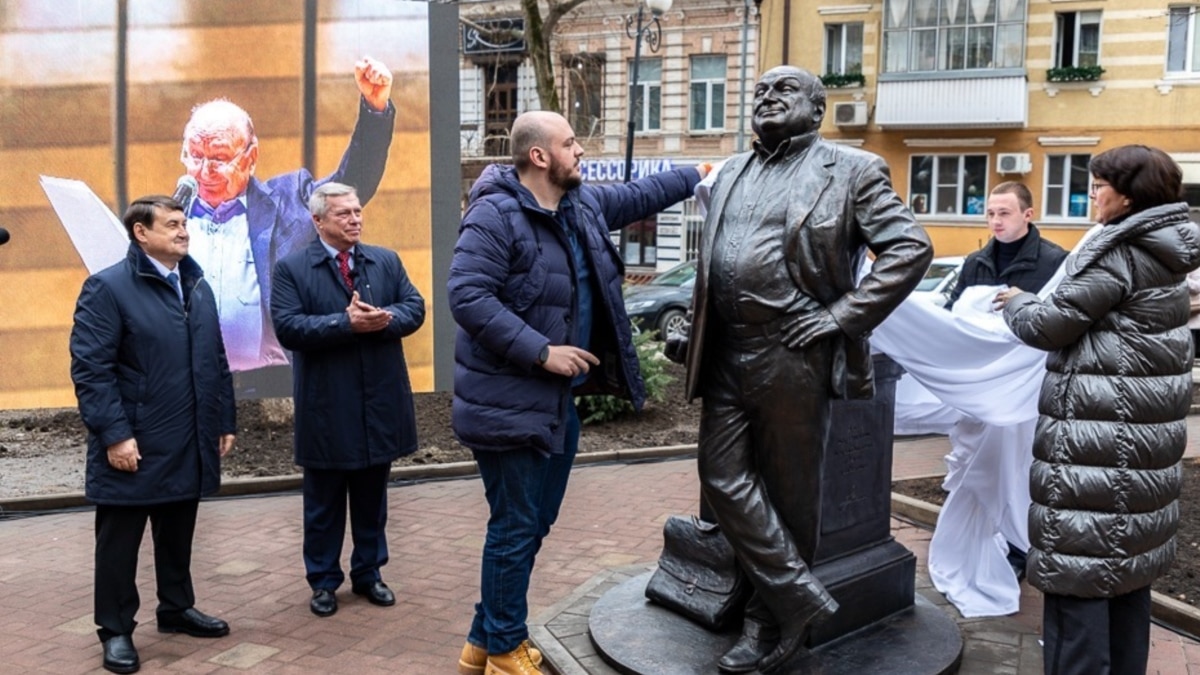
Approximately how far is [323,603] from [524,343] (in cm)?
200

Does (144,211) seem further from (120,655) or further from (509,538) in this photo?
(509,538)

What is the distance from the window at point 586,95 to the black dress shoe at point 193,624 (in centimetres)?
2617

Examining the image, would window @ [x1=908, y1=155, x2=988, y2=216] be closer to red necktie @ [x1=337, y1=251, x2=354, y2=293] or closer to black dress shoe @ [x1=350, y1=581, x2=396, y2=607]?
red necktie @ [x1=337, y1=251, x2=354, y2=293]

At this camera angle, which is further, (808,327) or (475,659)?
(475,659)

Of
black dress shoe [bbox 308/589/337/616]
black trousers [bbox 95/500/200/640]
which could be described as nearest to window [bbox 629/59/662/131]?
black dress shoe [bbox 308/589/337/616]

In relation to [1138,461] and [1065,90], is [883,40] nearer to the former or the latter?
[1065,90]

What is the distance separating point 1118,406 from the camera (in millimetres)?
3686

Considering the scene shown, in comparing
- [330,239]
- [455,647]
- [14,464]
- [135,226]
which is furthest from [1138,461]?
[14,464]

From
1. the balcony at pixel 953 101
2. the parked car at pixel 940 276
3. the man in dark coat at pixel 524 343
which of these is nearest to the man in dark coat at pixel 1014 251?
the man in dark coat at pixel 524 343

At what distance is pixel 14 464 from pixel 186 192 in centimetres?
238

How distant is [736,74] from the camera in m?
29.5

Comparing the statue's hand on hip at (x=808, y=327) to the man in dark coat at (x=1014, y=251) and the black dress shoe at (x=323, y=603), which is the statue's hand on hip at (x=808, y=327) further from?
the black dress shoe at (x=323, y=603)

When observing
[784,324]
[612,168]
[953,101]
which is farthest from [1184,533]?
[612,168]

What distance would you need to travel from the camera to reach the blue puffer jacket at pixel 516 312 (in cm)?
389
